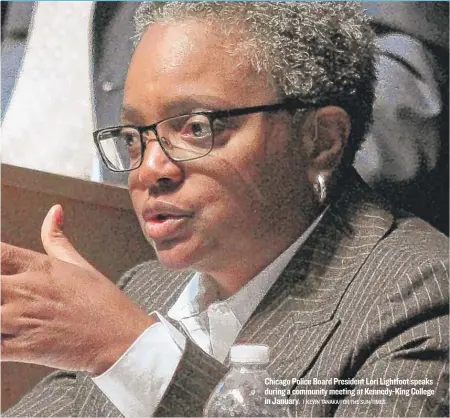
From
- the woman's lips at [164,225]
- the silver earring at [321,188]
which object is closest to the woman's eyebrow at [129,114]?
the woman's lips at [164,225]

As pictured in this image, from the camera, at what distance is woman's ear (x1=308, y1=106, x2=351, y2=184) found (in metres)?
0.91

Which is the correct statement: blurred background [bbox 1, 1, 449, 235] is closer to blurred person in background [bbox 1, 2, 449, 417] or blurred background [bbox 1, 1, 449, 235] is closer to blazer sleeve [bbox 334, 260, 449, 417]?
blurred person in background [bbox 1, 2, 449, 417]

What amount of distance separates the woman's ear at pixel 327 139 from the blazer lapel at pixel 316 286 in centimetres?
4

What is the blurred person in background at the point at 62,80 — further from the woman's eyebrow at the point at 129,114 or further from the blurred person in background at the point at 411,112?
the blurred person in background at the point at 411,112

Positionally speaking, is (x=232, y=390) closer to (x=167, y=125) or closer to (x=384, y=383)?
(x=384, y=383)

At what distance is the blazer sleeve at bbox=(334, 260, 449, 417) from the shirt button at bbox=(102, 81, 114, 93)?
0.42 meters

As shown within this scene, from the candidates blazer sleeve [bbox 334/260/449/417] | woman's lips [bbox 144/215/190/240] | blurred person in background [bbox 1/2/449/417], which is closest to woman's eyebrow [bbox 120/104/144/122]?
blurred person in background [bbox 1/2/449/417]

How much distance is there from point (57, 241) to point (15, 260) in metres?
0.07

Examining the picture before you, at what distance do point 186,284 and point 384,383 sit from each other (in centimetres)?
27

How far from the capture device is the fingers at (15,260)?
85 cm

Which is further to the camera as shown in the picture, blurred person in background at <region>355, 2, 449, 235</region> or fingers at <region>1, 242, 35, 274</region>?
blurred person in background at <region>355, 2, 449, 235</region>

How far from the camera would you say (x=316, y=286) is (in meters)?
0.90

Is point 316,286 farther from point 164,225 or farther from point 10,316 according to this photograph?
point 10,316

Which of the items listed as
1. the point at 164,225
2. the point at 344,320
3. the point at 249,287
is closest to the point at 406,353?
the point at 344,320
